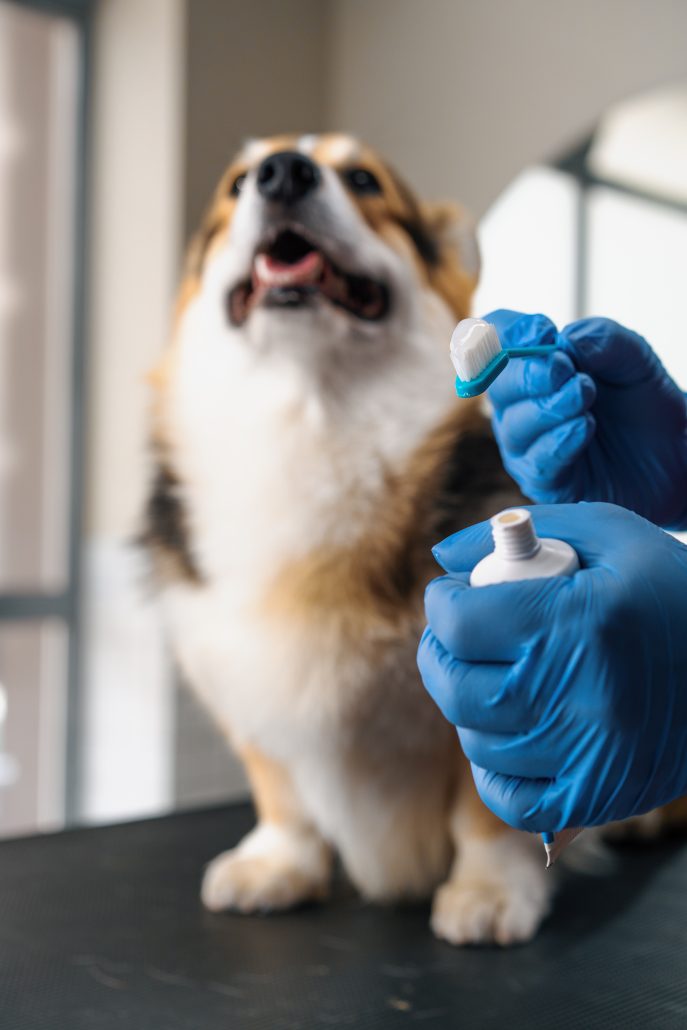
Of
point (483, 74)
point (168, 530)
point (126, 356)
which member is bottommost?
point (126, 356)

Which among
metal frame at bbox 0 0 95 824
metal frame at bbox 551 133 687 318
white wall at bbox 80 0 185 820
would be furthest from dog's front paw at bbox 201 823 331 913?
metal frame at bbox 0 0 95 824

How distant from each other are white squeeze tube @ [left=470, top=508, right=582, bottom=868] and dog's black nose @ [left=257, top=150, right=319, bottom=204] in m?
0.61

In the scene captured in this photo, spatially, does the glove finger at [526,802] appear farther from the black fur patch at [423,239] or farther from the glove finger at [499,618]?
the black fur patch at [423,239]

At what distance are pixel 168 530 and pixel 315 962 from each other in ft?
1.66

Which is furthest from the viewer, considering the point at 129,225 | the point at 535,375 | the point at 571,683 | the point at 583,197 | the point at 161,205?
the point at 129,225

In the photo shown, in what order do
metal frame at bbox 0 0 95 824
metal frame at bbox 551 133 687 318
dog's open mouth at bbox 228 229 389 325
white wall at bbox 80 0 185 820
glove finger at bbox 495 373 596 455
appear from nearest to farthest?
glove finger at bbox 495 373 596 455
dog's open mouth at bbox 228 229 389 325
metal frame at bbox 551 133 687 318
white wall at bbox 80 0 185 820
metal frame at bbox 0 0 95 824

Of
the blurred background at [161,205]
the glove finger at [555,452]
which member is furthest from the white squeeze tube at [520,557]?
the blurred background at [161,205]

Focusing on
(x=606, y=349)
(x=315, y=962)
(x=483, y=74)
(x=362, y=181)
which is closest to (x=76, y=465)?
(x=483, y=74)

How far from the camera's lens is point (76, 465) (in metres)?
2.55

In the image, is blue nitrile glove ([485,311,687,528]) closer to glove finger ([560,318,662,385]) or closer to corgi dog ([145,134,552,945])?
glove finger ([560,318,662,385])

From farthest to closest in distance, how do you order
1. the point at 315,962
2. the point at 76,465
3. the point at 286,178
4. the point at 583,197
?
the point at 76,465, the point at 583,197, the point at 286,178, the point at 315,962

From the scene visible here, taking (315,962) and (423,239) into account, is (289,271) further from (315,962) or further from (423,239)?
(315,962)

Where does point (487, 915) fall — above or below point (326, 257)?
below

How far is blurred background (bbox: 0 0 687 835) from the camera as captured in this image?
5.46 feet
